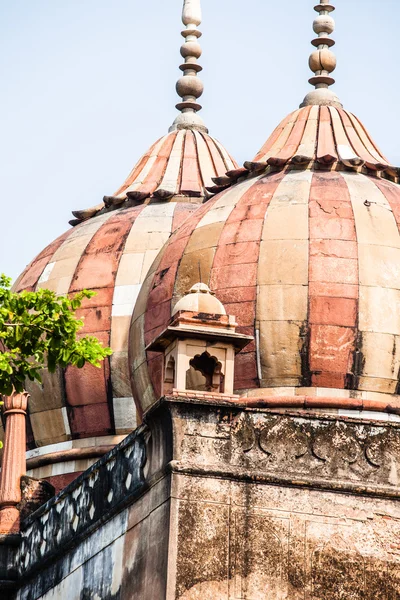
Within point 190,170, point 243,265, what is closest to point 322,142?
point 243,265

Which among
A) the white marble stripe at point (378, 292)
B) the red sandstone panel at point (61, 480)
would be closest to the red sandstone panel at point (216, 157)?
the red sandstone panel at point (61, 480)

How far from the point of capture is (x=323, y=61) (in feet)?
104

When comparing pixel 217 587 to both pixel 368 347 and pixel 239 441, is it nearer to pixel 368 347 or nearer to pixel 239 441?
pixel 239 441

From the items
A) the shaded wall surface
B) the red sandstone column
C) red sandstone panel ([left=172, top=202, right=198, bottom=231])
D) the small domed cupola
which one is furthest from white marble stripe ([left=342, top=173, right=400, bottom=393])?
red sandstone panel ([left=172, top=202, right=198, bottom=231])

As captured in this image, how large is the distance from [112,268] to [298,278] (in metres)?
5.76

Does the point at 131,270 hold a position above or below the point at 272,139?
below

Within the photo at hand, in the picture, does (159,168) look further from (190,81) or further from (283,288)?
(283,288)

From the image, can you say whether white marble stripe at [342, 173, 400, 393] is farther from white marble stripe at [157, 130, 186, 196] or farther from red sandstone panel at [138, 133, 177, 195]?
red sandstone panel at [138, 133, 177, 195]

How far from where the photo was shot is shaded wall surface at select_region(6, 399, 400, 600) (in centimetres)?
2153

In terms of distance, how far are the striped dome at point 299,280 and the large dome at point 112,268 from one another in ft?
6.97

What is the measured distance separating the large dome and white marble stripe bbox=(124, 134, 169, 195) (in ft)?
0.05

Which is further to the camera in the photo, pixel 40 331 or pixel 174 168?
pixel 174 168

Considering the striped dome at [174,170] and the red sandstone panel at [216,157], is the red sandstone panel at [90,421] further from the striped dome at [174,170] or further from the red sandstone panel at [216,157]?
the red sandstone panel at [216,157]

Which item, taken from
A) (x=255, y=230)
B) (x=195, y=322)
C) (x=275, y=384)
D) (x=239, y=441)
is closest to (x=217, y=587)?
(x=239, y=441)
